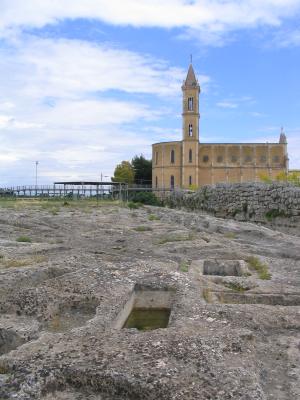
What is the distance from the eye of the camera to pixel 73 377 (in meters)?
4.13

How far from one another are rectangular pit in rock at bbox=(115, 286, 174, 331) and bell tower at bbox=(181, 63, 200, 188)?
76170 millimetres

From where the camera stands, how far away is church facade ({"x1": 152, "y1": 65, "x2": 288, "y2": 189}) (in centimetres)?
8600

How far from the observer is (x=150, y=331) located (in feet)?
17.0

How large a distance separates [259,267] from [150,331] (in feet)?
16.5

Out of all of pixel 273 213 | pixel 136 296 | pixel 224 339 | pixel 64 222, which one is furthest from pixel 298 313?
pixel 273 213

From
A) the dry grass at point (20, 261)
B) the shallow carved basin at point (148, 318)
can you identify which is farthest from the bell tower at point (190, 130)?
the shallow carved basin at point (148, 318)

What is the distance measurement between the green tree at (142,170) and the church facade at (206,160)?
18.6ft

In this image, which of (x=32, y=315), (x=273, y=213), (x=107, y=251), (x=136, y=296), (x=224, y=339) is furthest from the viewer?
(x=273, y=213)

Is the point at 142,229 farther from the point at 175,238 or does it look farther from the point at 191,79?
the point at 191,79

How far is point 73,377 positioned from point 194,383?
41.3 inches

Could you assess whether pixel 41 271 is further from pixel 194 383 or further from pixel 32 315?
pixel 194 383

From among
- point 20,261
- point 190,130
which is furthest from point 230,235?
point 190,130

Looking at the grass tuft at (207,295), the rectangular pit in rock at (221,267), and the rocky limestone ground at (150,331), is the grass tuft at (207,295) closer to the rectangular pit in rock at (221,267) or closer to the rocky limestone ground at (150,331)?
the rocky limestone ground at (150,331)

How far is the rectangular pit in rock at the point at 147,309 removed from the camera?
21.0 ft
